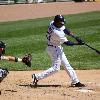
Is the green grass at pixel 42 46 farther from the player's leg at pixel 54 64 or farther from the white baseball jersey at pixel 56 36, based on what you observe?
the white baseball jersey at pixel 56 36

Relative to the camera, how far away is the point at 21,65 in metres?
13.7

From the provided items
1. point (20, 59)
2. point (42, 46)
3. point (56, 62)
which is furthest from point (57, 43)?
point (42, 46)

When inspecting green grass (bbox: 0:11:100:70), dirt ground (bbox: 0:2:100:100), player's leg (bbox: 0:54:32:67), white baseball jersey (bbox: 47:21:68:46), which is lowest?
green grass (bbox: 0:11:100:70)

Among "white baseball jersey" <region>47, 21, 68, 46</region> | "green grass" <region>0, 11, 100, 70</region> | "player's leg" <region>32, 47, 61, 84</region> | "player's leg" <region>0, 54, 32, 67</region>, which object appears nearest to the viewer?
"player's leg" <region>0, 54, 32, 67</region>

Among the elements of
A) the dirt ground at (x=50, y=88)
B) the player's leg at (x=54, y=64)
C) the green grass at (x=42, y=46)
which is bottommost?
the green grass at (x=42, y=46)

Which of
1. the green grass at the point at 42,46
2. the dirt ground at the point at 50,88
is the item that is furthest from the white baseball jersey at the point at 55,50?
the green grass at the point at 42,46

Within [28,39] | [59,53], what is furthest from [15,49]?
[59,53]

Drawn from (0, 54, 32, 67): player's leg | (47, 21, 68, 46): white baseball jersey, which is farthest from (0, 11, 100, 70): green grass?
(0, 54, 32, 67): player's leg

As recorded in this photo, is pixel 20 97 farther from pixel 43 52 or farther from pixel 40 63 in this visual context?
pixel 43 52

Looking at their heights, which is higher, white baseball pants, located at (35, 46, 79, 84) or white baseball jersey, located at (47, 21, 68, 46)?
white baseball jersey, located at (47, 21, 68, 46)

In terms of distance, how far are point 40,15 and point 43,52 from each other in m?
16.7

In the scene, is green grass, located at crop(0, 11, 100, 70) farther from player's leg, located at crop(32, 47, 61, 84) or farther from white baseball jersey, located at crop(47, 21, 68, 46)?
white baseball jersey, located at crop(47, 21, 68, 46)

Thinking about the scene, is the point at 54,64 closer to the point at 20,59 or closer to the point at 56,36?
the point at 56,36

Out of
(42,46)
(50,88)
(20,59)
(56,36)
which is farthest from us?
(42,46)
